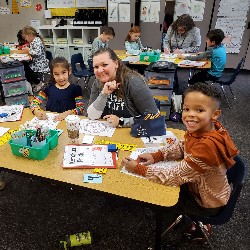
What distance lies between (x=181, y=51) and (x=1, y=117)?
340 centimetres

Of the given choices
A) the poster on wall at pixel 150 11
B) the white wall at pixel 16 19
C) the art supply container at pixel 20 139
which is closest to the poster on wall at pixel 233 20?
the poster on wall at pixel 150 11

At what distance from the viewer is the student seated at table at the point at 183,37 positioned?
4.38m

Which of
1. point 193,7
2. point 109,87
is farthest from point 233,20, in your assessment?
point 109,87

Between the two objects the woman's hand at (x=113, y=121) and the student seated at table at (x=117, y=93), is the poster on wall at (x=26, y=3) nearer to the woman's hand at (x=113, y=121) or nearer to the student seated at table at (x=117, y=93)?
the student seated at table at (x=117, y=93)

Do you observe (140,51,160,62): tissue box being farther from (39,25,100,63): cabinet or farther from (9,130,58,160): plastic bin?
(9,130,58,160): plastic bin

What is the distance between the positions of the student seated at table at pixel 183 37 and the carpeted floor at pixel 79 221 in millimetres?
2858

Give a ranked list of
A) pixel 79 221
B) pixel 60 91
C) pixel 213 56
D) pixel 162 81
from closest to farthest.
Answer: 1. pixel 79 221
2. pixel 60 91
3. pixel 162 81
4. pixel 213 56

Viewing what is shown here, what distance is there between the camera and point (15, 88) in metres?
3.95

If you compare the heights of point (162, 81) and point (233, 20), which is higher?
point (233, 20)

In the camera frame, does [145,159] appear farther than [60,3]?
No

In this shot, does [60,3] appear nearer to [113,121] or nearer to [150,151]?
[113,121]

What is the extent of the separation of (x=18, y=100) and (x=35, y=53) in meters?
0.91

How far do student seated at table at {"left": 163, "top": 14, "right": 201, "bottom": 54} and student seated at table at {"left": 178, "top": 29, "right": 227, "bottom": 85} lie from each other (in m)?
0.57

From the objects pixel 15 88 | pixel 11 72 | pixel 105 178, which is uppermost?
pixel 105 178
